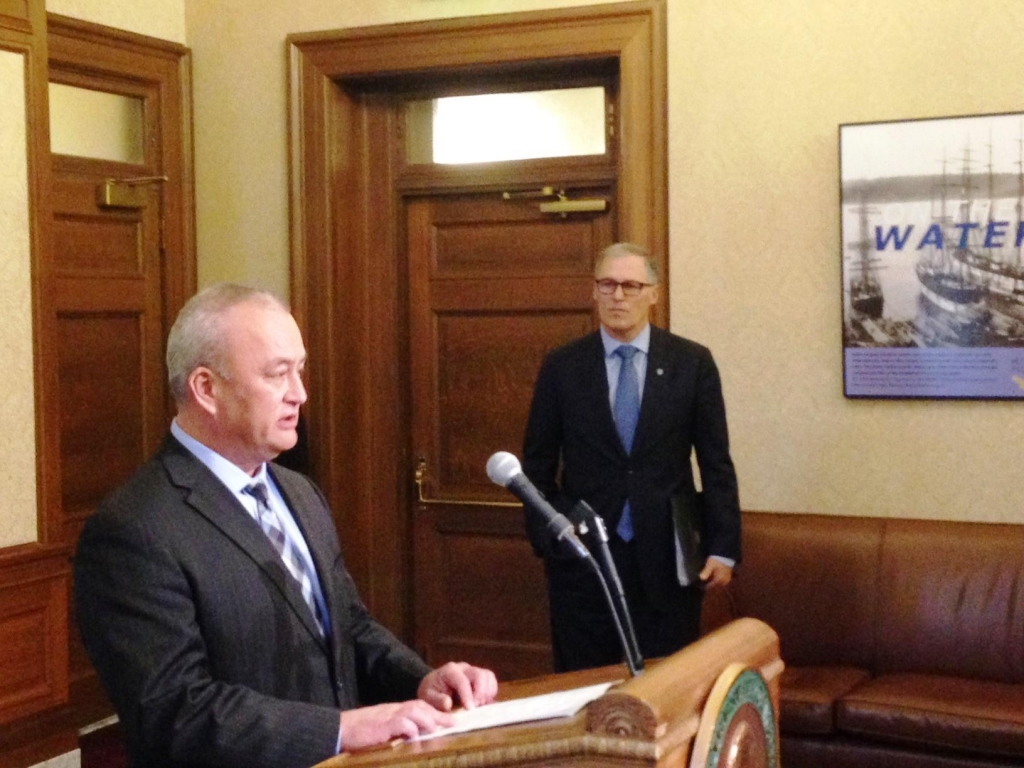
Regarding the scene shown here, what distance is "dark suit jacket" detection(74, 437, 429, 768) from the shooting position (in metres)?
1.85

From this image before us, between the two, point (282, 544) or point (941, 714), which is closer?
point (282, 544)

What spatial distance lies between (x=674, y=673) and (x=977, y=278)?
298 centimetres

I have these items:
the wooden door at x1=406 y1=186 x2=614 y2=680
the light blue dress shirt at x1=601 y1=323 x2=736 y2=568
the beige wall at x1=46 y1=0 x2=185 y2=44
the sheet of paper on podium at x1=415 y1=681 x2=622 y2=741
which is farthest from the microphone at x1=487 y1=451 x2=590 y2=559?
the beige wall at x1=46 y1=0 x2=185 y2=44

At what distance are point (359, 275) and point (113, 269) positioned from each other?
36.4 inches

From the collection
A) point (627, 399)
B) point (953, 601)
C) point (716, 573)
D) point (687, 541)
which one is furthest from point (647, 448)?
point (953, 601)

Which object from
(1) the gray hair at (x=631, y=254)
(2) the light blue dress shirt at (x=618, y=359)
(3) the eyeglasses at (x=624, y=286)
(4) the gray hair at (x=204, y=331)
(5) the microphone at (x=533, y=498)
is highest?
(1) the gray hair at (x=631, y=254)

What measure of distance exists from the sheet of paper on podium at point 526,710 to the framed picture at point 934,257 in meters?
2.77

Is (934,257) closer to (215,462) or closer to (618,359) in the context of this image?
(618,359)

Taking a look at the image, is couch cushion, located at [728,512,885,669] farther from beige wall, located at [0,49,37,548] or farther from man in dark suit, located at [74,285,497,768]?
man in dark suit, located at [74,285,497,768]

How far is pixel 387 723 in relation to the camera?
1.82m

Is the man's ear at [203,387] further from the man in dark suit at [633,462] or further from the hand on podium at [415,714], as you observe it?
the man in dark suit at [633,462]

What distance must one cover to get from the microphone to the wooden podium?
0.22 meters

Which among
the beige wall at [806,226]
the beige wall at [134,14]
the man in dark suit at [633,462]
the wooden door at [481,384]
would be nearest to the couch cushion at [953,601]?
the beige wall at [806,226]

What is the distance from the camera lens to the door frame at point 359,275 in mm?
5133
